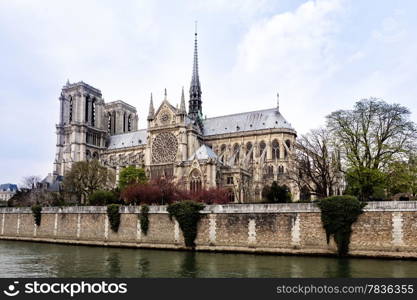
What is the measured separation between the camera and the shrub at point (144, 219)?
3250 centimetres

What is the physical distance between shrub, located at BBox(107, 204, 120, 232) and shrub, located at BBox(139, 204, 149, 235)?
2.48m

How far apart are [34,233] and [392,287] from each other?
35153mm

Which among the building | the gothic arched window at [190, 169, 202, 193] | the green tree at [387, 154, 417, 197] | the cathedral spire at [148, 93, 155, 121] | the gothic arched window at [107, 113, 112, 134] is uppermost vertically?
the gothic arched window at [107, 113, 112, 134]

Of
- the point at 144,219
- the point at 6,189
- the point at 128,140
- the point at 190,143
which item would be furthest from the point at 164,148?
the point at 6,189

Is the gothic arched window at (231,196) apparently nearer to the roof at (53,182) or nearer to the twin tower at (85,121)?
the twin tower at (85,121)

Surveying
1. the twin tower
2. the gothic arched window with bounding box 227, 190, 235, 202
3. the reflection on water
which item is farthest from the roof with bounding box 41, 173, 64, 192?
the reflection on water

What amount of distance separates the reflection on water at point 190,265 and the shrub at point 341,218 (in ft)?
4.19

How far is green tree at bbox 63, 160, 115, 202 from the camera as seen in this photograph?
56.0m

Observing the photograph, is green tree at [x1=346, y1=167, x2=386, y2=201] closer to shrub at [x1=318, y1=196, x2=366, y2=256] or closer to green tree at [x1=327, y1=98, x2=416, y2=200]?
green tree at [x1=327, y1=98, x2=416, y2=200]

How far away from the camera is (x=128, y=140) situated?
8200 centimetres

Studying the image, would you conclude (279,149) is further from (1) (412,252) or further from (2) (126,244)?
(1) (412,252)

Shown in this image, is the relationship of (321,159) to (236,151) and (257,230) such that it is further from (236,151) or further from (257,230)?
(236,151)

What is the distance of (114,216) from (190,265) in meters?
13.1

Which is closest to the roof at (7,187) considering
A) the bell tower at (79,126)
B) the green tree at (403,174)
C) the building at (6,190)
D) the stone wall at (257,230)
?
the building at (6,190)
